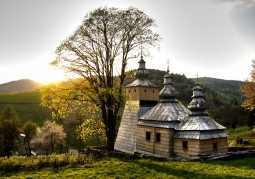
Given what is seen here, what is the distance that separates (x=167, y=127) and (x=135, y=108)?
5.52 metres

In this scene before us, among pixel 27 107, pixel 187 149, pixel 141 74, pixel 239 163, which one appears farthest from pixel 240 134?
pixel 27 107

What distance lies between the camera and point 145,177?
48.9ft

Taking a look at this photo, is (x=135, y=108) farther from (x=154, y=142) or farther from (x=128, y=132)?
(x=154, y=142)

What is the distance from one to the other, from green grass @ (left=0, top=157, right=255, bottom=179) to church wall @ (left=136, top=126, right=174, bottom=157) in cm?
472

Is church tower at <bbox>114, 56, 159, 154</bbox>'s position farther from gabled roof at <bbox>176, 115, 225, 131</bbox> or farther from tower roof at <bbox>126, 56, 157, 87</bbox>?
gabled roof at <bbox>176, 115, 225, 131</bbox>

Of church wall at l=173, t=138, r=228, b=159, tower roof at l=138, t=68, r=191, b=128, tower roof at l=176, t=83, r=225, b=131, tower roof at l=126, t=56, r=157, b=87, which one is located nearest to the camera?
church wall at l=173, t=138, r=228, b=159

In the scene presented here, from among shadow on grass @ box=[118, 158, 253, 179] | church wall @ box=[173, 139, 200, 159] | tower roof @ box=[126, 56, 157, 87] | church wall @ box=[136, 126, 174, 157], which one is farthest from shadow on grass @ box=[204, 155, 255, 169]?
tower roof @ box=[126, 56, 157, 87]

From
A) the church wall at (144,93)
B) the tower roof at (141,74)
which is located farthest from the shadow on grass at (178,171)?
the tower roof at (141,74)

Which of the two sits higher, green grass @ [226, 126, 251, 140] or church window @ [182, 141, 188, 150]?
church window @ [182, 141, 188, 150]

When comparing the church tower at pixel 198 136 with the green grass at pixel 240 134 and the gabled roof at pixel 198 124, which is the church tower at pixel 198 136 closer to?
the gabled roof at pixel 198 124

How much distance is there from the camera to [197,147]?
21.0 m

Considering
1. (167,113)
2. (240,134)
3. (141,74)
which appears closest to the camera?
(167,113)

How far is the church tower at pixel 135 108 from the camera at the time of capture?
90.3 ft

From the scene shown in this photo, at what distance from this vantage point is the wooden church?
2158 cm
